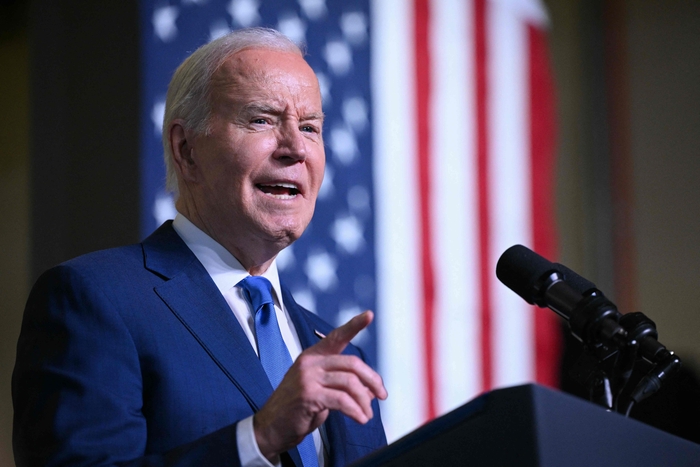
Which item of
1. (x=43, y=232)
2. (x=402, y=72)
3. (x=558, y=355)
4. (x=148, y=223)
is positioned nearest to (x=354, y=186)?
(x=402, y=72)

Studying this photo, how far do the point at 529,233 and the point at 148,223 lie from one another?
2.16m

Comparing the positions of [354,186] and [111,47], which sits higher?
[111,47]

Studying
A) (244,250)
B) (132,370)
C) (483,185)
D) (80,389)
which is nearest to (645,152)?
Result: (483,185)

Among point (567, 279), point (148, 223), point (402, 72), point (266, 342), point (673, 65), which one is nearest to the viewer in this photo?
point (567, 279)

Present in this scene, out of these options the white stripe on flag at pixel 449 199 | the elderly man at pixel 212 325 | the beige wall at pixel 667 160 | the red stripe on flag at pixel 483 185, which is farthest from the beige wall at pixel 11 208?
the beige wall at pixel 667 160

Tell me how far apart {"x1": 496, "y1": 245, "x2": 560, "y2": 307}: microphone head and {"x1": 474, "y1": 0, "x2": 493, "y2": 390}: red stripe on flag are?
2.51 metres

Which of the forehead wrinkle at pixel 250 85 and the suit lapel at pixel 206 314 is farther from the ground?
the forehead wrinkle at pixel 250 85

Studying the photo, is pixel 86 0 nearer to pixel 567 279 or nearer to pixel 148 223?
pixel 148 223

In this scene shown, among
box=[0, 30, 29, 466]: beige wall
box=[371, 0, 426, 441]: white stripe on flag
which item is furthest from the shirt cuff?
box=[371, 0, 426, 441]: white stripe on flag

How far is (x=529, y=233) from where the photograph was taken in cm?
420

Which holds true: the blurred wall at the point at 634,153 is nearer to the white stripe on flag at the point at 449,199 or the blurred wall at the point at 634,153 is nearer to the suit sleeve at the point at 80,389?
the white stripe on flag at the point at 449,199

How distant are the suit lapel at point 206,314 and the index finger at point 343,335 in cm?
40

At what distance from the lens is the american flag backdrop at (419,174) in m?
3.10

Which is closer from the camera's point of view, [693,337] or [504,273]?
[504,273]
